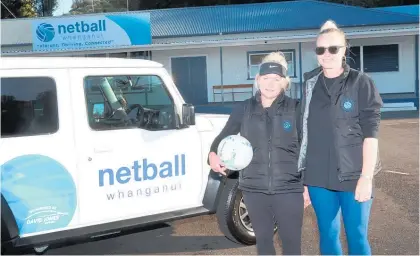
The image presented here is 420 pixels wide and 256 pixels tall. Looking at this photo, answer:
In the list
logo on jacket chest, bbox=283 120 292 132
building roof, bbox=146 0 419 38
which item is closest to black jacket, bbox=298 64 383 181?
logo on jacket chest, bbox=283 120 292 132

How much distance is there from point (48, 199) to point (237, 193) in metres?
1.74

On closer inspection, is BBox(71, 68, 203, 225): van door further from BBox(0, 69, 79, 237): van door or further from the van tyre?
the van tyre

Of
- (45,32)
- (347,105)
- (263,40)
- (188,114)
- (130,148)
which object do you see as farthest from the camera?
(45,32)

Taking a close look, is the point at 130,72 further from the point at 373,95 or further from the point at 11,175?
the point at 373,95

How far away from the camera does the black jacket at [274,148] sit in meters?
3.27

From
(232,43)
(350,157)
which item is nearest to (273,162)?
(350,157)

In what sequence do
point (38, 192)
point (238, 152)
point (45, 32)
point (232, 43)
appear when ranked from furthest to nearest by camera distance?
point (45, 32) → point (232, 43) → point (38, 192) → point (238, 152)

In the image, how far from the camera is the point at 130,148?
439 cm

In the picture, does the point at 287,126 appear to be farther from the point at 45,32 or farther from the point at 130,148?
the point at 45,32

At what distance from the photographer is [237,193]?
489 cm

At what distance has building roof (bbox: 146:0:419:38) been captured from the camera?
21547mm

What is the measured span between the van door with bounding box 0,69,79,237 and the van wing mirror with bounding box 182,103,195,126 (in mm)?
1012

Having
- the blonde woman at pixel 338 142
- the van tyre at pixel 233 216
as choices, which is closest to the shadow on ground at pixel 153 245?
the van tyre at pixel 233 216

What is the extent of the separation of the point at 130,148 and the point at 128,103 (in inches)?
23.4
